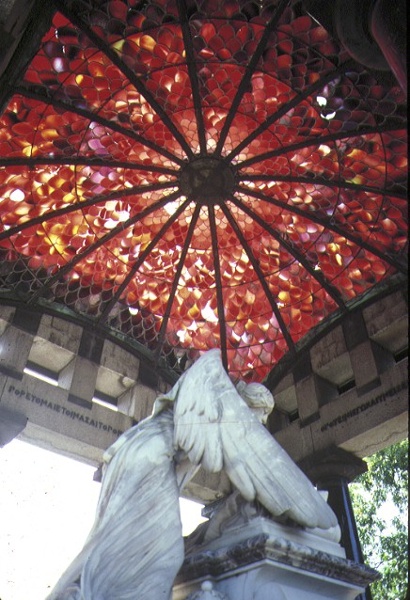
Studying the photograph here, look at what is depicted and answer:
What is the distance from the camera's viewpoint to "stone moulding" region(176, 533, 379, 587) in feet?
6.40

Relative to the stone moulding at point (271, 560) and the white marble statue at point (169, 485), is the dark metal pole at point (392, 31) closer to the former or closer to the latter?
the white marble statue at point (169, 485)

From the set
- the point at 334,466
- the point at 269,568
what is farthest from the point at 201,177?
the point at 269,568

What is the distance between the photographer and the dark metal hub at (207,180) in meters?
7.65

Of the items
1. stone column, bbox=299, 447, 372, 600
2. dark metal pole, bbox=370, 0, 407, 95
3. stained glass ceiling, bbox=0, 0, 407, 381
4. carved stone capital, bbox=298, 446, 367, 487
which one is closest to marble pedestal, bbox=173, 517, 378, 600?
dark metal pole, bbox=370, 0, 407, 95

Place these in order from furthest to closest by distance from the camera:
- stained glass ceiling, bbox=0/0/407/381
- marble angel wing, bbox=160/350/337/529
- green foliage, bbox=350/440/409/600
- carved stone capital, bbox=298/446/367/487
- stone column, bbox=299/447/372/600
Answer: carved stone capital, bbox=298/446/367/487 < stone column, bbox=299/447/372/600 < stained glass ceiling, bbox=0/0/407/381 < marble angel wing, bbox=160/350/337/529 < green foliage, bbox=350/440/409/600

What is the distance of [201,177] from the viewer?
7.78 metres

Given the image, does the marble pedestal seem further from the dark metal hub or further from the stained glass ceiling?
the dark metal hub

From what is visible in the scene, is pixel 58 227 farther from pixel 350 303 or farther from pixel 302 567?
pixel 302 567

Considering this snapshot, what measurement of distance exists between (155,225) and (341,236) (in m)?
2.76

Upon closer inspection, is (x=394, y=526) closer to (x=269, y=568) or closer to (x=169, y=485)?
(x=269, y=568)

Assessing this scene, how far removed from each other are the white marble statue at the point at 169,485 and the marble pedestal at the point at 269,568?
3.9 inches

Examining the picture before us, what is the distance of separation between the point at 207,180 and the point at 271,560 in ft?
20.9

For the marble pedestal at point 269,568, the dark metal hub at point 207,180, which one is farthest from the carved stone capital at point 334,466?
the marble pedestal at point 269,568

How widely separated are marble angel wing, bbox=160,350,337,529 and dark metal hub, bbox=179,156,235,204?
5.67 meters
